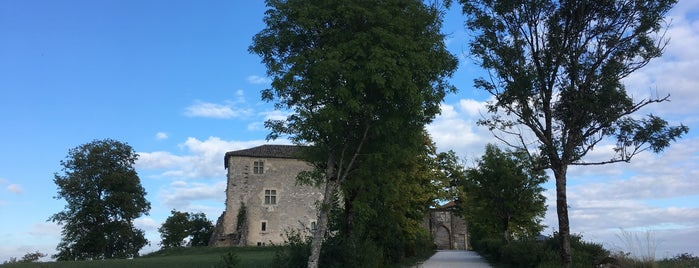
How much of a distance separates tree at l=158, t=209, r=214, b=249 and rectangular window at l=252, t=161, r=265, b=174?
1988 cm

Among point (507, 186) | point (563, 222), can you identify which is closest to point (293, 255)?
point (563, 222)

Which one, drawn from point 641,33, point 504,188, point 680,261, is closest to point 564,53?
point 641,33

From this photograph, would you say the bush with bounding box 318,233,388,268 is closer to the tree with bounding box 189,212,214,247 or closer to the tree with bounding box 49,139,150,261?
the tree with bounding box 49,139,150,261

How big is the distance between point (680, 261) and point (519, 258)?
644 cm

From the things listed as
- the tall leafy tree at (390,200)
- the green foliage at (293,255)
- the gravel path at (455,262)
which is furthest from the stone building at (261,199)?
the green foliage at (293,255)

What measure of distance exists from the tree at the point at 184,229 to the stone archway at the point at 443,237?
3116 centimetres

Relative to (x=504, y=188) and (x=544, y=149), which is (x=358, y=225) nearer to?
(x=544, y=149)

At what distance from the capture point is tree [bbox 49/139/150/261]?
46.1 meters

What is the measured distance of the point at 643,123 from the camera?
14.9m

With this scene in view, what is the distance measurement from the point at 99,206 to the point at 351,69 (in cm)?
4063

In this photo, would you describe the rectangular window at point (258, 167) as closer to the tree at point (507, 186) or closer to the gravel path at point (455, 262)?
the gravel path at point (455, 262)

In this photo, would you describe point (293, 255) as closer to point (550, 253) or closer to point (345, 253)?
point (345, 253)

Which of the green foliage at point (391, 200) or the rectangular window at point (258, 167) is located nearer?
the green foliage at point (391, 200)

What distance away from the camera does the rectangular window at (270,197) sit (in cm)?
5738
